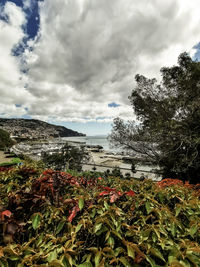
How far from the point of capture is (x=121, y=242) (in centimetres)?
89

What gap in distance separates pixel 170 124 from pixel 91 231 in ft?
23.1

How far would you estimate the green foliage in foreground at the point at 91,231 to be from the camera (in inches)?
29.4

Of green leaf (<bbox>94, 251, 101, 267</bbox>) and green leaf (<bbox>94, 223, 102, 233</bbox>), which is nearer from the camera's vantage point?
green leaf (<bbox>94, 251, 101, 267</bbox>)

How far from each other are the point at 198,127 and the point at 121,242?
7.99 meters

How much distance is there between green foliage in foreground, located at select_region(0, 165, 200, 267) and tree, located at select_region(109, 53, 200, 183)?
6211mm

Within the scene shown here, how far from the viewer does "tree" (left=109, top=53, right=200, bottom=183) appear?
22.4ft

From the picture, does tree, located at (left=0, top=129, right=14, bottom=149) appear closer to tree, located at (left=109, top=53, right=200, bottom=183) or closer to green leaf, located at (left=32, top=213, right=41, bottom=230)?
tree, located at (left=109, top=53, right=200, bottom=183)

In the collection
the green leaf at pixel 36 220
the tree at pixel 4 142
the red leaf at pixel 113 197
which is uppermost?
the red leaf at pixel 113 197

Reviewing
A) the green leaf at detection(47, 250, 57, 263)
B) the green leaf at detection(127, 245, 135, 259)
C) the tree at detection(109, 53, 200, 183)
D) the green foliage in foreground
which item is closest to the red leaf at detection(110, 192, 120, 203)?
the green foliage in foreground

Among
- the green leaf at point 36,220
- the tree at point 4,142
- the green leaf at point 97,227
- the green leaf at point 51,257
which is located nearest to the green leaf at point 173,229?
the green leaf at point 97,227

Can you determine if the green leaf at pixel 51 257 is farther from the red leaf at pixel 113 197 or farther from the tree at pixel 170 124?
the tree at pixel 170 124

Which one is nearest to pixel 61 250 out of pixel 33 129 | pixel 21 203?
pixel 21 203

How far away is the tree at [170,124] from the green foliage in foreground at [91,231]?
6211 mm

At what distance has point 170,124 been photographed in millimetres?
6758
